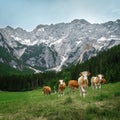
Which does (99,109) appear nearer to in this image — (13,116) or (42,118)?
(42,118)

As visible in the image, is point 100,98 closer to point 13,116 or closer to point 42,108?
point 42,108

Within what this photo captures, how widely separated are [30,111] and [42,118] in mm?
2401

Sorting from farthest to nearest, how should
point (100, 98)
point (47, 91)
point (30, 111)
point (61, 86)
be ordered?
point (47, 91)
point (61, 86)
point (100, 98)
point (30, 111)

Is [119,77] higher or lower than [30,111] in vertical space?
higher

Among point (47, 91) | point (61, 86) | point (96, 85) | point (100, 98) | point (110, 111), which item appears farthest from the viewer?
point (47, 91)

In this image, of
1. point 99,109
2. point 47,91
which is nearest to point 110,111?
point 99,109

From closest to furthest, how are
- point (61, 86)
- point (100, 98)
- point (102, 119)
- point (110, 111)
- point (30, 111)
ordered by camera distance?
point (102, 119) → point (110, 111) → point (30, 111) → point (100, 98) → point (61, 86)

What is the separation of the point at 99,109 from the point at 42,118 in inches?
157

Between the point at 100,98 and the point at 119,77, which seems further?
the point at 119,77

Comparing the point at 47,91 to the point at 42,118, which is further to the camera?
the point at 47,91

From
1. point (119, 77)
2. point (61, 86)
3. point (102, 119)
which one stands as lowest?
point (102, 119)

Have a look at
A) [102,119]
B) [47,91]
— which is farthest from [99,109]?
[47,91]

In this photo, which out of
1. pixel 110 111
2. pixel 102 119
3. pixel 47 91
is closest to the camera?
pixel 102 119

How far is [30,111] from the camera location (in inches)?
822
